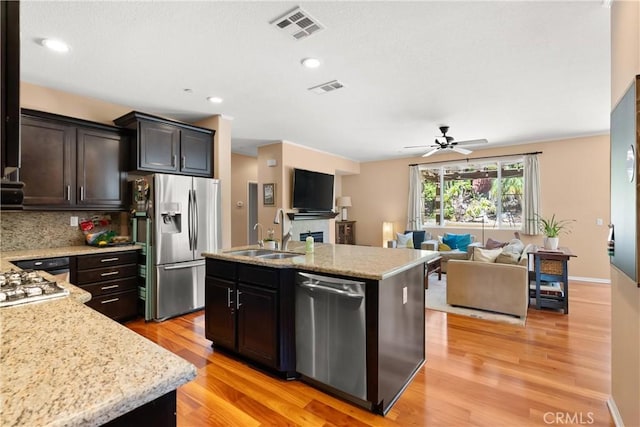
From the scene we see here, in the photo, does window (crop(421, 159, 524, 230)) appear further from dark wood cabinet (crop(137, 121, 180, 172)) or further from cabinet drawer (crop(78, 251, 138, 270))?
cabinet drawer (crop(78, 251, 138, 270))

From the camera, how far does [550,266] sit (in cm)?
398

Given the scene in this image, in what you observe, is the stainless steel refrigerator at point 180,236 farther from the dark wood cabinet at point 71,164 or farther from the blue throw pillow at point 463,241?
the blue throw pillow at point 463,241

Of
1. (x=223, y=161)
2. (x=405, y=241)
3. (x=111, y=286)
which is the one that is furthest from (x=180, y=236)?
(x=405, y=241)

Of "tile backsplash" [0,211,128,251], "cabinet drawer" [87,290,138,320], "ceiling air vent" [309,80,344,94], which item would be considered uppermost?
"ceiling air vent" [309,80,344,94]

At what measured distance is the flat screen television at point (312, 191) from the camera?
6.23 m

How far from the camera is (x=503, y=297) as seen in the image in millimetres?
3721

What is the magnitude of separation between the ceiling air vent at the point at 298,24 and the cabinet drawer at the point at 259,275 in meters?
1.83

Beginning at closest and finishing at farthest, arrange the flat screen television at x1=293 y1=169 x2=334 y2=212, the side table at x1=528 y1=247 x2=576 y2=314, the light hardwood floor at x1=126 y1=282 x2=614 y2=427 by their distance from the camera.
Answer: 1. the light hardwood floor at x1=126 y1=282 x2=614 y2=427
2. the side table at x1=528 y1=247 x2=576 y2=314
3. the flat screen television at x1=293 y1=169 x2=334 y2=212

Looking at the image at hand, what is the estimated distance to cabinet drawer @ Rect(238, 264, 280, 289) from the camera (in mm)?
2375

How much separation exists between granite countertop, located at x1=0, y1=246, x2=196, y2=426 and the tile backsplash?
3.01 meters

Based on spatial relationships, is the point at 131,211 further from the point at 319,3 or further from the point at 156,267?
the point at 319,3

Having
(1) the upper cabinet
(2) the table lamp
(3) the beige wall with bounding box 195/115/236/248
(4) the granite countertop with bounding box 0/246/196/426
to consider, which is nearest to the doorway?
(2) the table lamp

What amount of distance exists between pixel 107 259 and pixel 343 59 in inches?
128

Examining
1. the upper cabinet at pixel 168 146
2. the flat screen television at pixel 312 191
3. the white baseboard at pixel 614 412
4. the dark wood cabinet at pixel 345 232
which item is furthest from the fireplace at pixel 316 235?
the white baseboard at pixel 614 412
